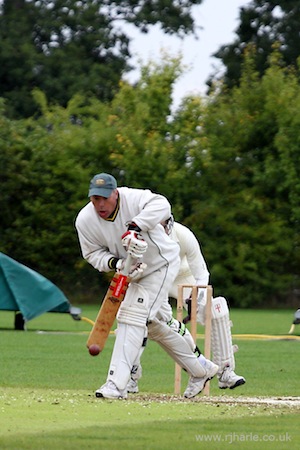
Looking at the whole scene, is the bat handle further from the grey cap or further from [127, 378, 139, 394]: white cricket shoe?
[127, 378, 139, 394]: white cricket shoe

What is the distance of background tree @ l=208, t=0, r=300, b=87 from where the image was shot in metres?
57.1

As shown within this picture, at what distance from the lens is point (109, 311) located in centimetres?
1067

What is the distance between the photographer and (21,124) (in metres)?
44.1

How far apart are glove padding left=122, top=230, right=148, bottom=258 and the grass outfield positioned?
117cm

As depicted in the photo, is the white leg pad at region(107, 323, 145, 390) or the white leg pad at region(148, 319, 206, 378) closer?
the white leg pad at region(107, 323, 145, 390)

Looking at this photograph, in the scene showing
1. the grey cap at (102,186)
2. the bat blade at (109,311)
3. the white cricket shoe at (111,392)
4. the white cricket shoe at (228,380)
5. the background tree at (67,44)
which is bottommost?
the white cricket shoe at (111,392)

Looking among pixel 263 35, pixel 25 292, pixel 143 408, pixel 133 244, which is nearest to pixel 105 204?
pixel 133 244

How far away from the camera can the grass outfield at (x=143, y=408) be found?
786 cm

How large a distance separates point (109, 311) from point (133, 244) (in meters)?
0.72

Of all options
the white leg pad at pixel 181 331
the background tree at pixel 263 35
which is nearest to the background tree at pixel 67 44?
the background tree at pixel 263 35

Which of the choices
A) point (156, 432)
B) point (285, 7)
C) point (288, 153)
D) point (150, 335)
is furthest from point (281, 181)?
point (156, 432)

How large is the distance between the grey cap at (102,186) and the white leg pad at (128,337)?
882 mm

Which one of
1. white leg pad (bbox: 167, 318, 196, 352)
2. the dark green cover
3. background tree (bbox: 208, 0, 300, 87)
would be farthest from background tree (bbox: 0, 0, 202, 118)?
white leg pad (bbox: 167, 318, 196, 352)

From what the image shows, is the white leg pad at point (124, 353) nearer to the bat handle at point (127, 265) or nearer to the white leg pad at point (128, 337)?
the white leg pad at point (128, 337)
